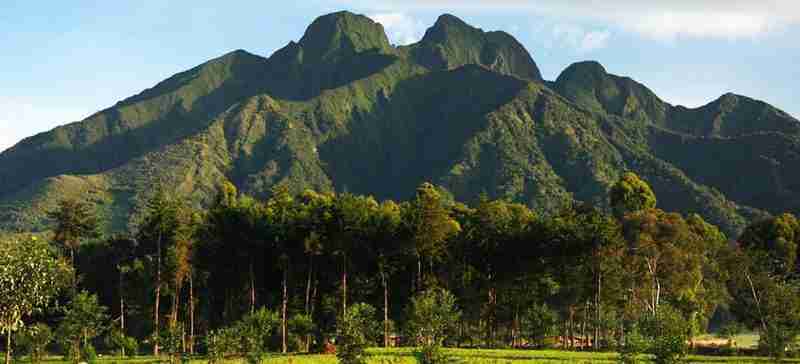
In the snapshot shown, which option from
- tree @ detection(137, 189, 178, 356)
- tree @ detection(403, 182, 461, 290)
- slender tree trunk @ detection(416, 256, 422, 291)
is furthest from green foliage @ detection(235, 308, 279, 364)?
tree @ detection(403, 182, 461, 290)

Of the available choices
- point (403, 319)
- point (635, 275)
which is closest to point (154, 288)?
point (403, 319)

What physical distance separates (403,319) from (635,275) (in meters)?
22.1

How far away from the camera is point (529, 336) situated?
6762 cm

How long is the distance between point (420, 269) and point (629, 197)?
117ft

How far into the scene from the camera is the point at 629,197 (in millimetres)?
93125

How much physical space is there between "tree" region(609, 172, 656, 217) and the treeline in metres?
14.2

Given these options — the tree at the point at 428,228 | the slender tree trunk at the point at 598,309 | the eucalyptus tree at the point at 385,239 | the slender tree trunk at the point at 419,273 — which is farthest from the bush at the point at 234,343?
the slender tree trunk at the point at 598,309

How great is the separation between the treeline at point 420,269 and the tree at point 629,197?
1421 centimetres

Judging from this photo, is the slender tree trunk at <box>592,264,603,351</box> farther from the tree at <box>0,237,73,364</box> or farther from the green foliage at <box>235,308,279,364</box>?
the tree at <box>0,237,73,364</box>

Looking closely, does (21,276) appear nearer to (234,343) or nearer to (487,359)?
(234,343)

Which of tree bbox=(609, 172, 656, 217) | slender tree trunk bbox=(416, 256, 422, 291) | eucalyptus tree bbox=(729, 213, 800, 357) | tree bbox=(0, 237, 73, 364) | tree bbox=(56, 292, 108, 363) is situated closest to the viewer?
tree bbox=(0, 237, 73, 364)

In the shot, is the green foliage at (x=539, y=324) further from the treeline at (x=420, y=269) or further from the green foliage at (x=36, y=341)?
the green foliage at (x=36, y=341)

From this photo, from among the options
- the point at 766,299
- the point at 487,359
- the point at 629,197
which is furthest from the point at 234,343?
the point at 629,197

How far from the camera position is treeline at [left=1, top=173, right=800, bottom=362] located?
65812 mm
